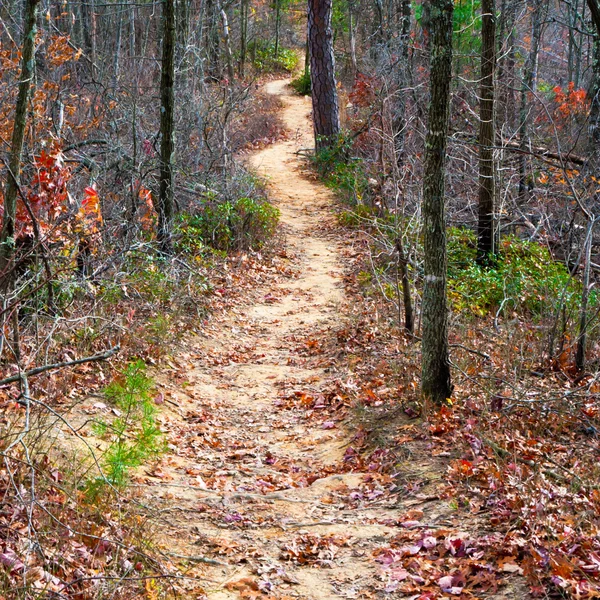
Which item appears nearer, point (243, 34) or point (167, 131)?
point (167, 131)

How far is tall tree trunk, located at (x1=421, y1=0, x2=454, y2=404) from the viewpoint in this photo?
18.7ft

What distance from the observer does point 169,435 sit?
670 cm

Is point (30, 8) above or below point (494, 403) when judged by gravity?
above

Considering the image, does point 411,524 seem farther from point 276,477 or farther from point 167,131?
point 167,131

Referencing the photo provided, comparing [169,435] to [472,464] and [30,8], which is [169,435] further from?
[30,8]

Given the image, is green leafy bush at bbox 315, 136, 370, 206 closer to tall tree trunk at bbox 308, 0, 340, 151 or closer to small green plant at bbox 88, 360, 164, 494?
tall tree trunk at bbox 308, 0, 340, 151

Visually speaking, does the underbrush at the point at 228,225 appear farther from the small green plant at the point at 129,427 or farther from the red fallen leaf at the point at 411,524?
the red fallen leaf at the point at 411,524

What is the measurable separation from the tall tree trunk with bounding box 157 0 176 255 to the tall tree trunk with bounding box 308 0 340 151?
9.22m

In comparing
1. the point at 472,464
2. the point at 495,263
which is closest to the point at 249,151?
the point at 495,263

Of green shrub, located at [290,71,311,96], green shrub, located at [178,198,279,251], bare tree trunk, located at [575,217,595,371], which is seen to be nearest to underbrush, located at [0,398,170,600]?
bare tree trunk, located at [575,217,595,371]

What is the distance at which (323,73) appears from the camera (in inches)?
747

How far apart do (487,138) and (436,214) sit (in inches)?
199

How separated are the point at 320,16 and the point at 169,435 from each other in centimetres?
1535

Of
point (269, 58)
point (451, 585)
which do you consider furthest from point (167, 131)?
point (269, 58)
